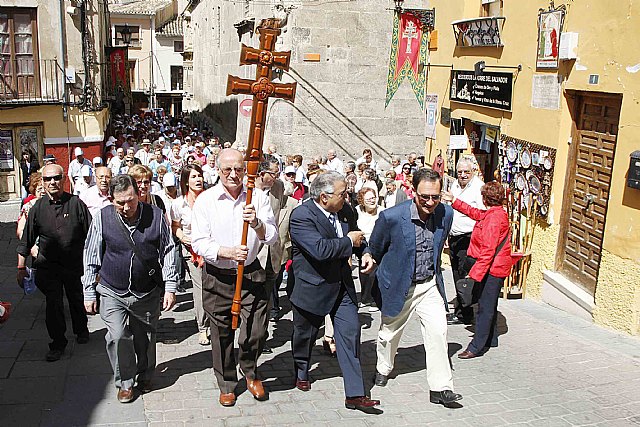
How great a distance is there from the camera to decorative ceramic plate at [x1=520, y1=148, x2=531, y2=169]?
873 centimetres

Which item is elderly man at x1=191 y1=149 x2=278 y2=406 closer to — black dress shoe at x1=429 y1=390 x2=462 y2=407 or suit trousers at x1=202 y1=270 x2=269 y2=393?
suit trousers at x1=202 y1=270 x2=269 y2=393

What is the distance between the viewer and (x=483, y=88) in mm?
10242

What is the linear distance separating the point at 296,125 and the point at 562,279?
11.5 m

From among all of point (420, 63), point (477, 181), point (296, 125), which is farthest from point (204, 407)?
point (420, 63)

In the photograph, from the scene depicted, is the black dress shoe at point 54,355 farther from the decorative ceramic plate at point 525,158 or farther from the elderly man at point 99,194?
the decorative ceramic plate at point 525,158

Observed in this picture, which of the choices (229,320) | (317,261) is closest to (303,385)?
(229,320)

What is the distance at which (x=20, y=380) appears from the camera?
5.54 m

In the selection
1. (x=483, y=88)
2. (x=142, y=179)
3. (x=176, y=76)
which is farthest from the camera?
(x=176, y=76)

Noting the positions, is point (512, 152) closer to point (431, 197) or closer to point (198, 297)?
point (431, 197)

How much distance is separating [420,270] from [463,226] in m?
2.28

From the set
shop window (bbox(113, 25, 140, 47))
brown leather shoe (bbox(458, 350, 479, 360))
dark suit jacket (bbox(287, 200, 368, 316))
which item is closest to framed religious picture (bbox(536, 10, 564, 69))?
brown leather shoe (bbox(458, 350, 479, 360))

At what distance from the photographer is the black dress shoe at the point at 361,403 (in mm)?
5004

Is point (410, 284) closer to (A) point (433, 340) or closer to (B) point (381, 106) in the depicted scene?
(A) point (433, 340)

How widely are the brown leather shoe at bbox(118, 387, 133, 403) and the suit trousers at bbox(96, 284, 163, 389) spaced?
2 cm
